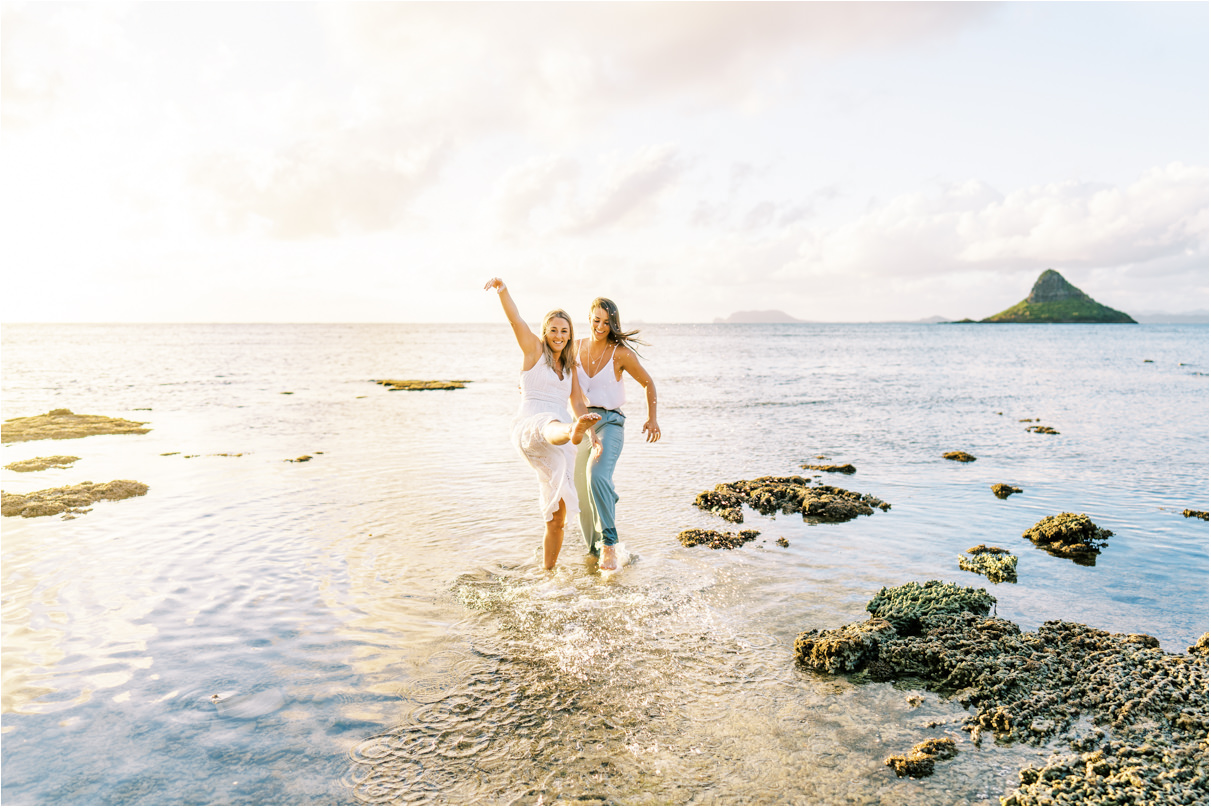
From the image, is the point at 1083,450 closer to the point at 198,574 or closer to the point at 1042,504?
the point at 1042,504

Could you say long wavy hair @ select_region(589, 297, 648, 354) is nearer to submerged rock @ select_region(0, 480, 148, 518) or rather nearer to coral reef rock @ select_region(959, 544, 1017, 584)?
coral reef rock @ select_region(959, 544, 1017, 584)

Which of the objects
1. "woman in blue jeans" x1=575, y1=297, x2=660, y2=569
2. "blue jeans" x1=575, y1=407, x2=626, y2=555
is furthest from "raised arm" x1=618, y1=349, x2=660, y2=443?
"blue jeans" x1=575, y1=407, x2=626, y2=555

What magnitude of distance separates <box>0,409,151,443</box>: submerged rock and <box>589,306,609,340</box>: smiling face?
1815cm

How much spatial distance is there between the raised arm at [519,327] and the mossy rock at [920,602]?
4.54 meters

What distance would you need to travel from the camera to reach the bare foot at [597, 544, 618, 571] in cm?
810

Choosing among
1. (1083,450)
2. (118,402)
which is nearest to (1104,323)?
(1083,450)

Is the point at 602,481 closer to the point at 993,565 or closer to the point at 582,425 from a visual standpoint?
the point at 582,425

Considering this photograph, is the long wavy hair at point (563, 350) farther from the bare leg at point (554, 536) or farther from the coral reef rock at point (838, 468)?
the coral reef rock at point (838, 468)

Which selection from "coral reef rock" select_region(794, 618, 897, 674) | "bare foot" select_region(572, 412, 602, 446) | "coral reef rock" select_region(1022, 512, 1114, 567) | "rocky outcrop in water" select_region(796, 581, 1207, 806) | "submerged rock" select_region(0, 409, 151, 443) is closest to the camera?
"rocky outcrop in water" select_region(796, 581, 1207, 806)

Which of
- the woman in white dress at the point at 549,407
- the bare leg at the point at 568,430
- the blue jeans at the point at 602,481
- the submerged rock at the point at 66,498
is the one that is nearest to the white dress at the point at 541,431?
the woman in white dress at the point at 549,407

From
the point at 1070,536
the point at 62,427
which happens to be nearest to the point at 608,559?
the point at 1070,536

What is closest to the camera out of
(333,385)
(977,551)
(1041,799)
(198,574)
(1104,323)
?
(1041,799)

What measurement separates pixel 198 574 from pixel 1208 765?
381 inches

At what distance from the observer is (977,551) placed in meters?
8.95
